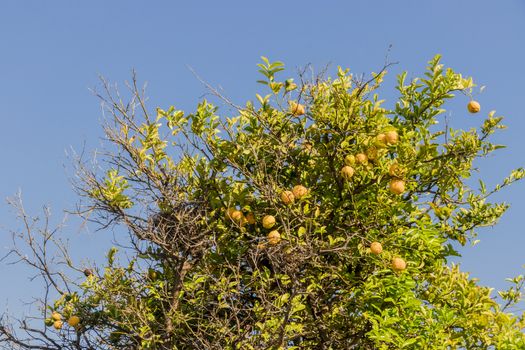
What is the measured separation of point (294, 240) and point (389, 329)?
4.29 feet

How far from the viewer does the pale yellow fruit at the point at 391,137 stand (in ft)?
24.3

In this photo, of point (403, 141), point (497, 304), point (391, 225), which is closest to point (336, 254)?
point (391, 225)

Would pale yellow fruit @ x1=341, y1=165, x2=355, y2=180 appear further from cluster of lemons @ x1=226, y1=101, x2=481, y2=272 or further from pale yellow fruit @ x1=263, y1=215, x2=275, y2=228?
pale yellow fruit @ x1=263, y1=215, x2=275, y2=228

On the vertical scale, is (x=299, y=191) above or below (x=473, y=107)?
below

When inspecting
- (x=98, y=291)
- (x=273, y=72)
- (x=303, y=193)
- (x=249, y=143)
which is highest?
(x=273, y=72)

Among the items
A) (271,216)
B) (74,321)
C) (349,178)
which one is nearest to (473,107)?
Answer: (349,178)

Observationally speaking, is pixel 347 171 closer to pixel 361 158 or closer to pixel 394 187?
pixel 361 158

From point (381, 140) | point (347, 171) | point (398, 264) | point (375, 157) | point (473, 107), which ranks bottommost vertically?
point (398, 264)

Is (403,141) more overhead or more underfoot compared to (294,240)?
more overhead

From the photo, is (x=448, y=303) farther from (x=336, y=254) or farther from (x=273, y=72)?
(x=273, y=72)

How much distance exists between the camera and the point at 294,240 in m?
7.05

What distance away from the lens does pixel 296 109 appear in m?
7.55

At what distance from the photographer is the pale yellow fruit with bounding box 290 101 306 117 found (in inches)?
297

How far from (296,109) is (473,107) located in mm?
2109
